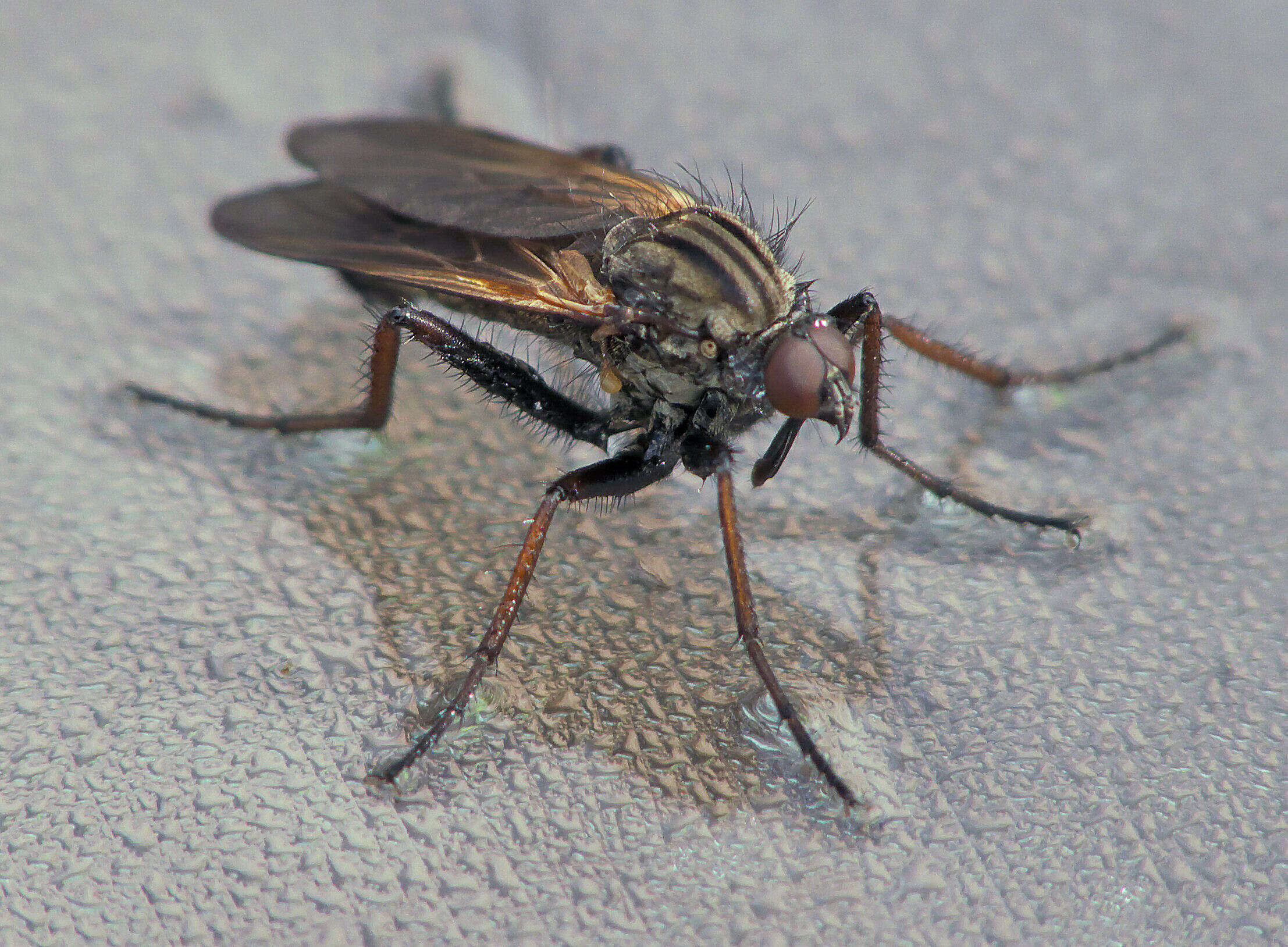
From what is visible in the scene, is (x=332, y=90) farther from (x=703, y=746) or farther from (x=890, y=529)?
(x=703, y=746)

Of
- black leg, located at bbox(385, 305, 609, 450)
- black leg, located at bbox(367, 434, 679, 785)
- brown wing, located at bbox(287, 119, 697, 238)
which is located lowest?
black leg, located at bbox(367, 434, 679, 785)

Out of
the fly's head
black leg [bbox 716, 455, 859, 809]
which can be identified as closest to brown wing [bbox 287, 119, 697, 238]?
the fly's head

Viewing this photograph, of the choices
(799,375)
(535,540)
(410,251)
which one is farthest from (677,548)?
(410,251)

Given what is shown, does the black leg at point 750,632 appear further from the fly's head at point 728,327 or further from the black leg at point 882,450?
the black leg at point 882,450

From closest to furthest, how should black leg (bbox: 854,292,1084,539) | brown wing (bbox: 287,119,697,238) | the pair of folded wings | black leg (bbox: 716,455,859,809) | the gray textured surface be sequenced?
the gray textured surface < black leg (bbox: 716,455,859,809) < black leg (bbox: 854,292,1084,539) < the pair of folded wings < brown wing (bbox: 287,119,697,238)

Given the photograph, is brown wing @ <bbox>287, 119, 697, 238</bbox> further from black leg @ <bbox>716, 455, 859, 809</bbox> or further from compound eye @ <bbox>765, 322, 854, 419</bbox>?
black leg @ <bbox>716, 455, 859, 809</bbox>

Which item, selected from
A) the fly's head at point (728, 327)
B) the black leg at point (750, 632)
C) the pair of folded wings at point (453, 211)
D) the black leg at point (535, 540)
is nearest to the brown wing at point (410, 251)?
the pair of folded wings at point (453, 211)

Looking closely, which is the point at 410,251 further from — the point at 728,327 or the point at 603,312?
the point at 728,327
